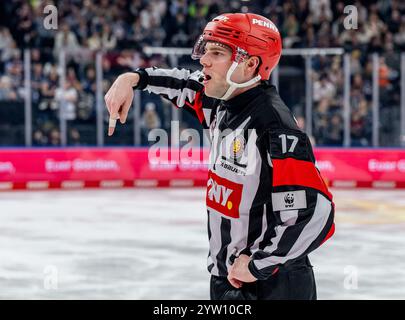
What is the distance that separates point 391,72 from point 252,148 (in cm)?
1254

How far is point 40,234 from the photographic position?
8891 mm

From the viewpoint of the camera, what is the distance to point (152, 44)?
16578 mm

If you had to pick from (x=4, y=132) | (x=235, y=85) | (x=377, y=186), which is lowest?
(x=377, y=186)

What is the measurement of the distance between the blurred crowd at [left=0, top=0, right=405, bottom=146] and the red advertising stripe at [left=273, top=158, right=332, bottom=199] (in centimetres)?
1164

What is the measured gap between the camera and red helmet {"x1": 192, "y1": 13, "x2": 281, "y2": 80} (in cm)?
269

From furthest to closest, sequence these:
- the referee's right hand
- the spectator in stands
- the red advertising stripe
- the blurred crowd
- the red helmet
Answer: the spectator in stands → the blurred crowd → the referee's right hand → the red helmet → the red advertising stripe

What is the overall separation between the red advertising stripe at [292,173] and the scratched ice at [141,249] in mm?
3370

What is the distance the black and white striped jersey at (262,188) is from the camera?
100 inches

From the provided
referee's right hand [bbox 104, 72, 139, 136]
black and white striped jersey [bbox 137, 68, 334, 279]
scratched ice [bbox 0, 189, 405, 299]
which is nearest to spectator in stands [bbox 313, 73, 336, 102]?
scratched ice [bbox 0, 189, 405, 299]

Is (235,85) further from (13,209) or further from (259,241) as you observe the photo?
(13,209)

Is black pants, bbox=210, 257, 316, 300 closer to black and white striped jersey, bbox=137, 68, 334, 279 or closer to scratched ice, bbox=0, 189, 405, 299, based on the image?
black and white striped jersey, bbox=137, 68, 334, 279

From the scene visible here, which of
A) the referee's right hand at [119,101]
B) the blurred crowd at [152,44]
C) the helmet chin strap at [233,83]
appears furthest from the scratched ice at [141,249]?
the helmet chin strap at [233,83]

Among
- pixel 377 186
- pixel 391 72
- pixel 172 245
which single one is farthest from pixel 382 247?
pixel 391 72

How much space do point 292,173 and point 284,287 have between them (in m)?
0.43
